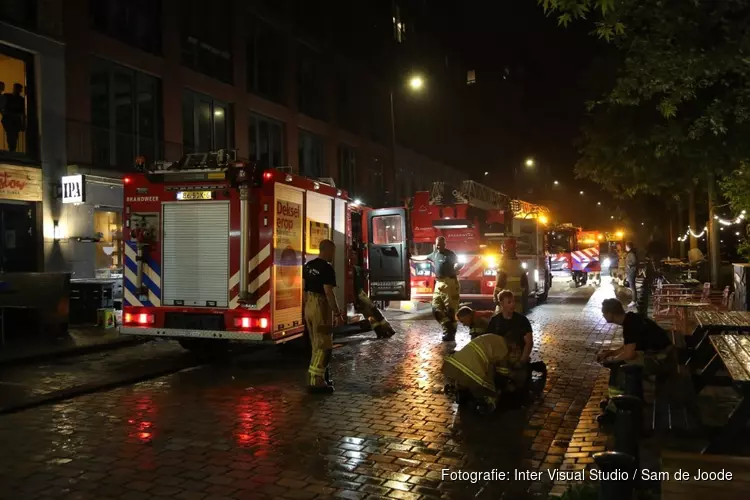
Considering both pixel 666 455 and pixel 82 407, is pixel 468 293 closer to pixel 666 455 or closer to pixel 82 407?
pixel 82 407

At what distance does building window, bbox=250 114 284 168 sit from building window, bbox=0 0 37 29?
31.4 feet

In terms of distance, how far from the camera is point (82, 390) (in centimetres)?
796

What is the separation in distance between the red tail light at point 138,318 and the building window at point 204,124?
11851mm

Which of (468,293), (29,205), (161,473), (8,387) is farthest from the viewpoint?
(468,293)

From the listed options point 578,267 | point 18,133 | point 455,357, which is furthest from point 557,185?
point 455,357

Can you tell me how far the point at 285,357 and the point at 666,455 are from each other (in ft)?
24.5

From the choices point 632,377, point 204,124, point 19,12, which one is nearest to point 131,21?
point 19,12

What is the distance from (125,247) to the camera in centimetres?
945

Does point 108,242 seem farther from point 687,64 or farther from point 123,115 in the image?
point 687,64

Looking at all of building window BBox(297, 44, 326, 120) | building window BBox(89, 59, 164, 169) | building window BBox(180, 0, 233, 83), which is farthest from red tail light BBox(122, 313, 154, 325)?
building window BBox(297, 44, 326, 120)

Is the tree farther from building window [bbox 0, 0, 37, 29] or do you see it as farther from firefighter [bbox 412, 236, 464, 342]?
building window [bbox 0, 0, 37, 29]

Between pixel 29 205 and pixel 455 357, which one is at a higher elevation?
pixel 29 205

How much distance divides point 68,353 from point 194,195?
13.1 ft

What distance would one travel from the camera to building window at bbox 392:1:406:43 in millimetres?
36500
